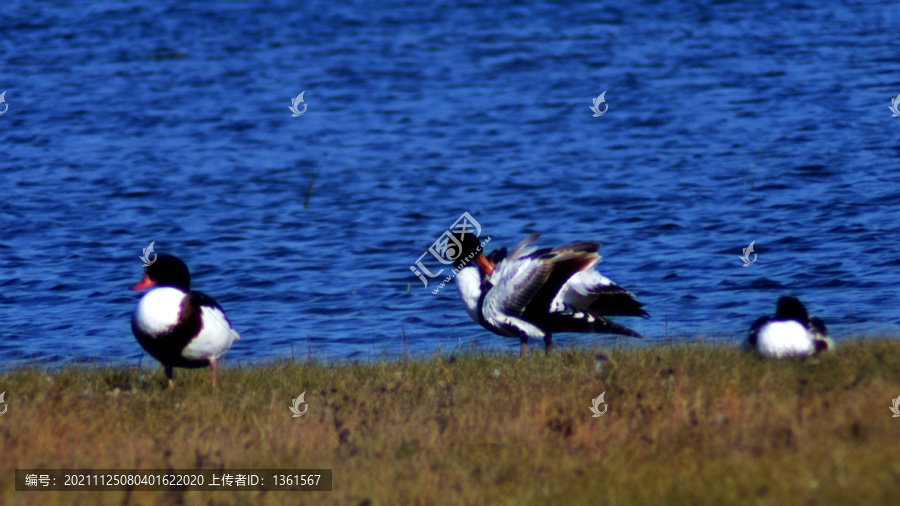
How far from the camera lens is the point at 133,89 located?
2902cm

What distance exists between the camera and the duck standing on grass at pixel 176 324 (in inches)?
341

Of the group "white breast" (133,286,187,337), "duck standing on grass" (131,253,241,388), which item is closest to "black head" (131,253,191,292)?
"duck standing on grass" (131,253,241,388)

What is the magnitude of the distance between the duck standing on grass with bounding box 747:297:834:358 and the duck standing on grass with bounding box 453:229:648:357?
1.61 meters

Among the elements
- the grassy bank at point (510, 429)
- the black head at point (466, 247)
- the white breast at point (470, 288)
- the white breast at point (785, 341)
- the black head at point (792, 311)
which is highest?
the black head at point (466, 247)

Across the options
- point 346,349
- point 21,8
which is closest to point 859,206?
point 346,349

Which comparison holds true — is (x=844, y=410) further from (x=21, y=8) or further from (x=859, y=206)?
(x=21, y=8)

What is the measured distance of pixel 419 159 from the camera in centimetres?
2295

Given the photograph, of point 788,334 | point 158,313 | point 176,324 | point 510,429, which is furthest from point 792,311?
point 158,313

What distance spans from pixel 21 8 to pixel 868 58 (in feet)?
92.6

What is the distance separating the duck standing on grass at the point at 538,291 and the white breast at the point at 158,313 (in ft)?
8.99

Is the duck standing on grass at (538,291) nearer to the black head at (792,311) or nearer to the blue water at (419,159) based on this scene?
the blue water at (419,159)

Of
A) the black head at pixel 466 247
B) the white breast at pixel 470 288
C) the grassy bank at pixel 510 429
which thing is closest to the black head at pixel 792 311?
the grassy bank at pixel 510 429

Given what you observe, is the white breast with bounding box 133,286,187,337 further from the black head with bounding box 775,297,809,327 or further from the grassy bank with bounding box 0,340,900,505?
the black head with bounding box 775,297,809,327

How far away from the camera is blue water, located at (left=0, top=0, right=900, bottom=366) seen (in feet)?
47.6
